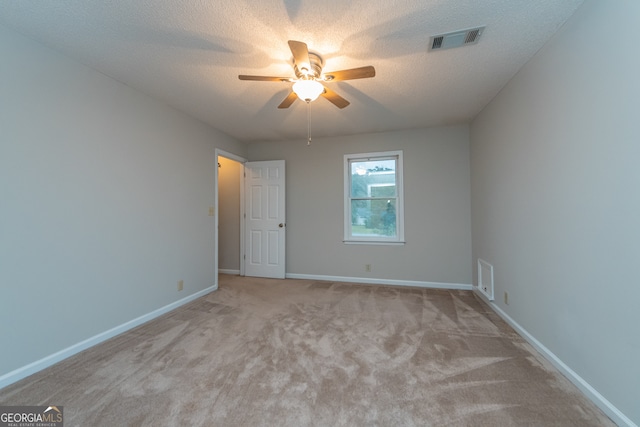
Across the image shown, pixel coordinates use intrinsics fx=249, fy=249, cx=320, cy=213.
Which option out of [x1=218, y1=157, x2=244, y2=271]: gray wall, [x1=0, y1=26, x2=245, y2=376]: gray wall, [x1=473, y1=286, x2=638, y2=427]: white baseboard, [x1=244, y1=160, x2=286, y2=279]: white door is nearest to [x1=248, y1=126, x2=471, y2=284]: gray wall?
[x1=244, y1=160, x2=286, y2=279]: white door

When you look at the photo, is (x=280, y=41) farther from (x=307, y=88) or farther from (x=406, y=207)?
(x=406, y=207)

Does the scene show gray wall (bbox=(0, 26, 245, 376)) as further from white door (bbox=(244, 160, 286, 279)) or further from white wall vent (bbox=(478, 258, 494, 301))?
white wall vent (bbox=(478, 258, 494, 301))

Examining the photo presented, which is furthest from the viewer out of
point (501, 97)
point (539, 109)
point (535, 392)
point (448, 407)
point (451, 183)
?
point (451, 183)

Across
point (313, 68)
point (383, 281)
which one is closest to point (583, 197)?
point (313, 68)

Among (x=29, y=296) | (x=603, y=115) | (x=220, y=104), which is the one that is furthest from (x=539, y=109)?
(x=29, y=296)

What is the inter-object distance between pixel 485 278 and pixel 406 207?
1.48 m

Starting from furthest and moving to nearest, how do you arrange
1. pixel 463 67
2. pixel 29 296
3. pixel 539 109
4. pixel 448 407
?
1. pixel 463 67
2. pixel 539 109
3. pixel 29 296
4. pixel 448 407

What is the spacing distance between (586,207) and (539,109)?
0.96 m

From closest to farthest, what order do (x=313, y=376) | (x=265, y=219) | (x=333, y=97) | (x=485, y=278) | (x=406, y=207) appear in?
(x=313, y=376) → (x=333, y=97) → (x=485, y=278) → (x=406, y=207) → (x=265, y=219)

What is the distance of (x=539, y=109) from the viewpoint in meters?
2.08

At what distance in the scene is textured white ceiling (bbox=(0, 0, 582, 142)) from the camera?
5.41 ft

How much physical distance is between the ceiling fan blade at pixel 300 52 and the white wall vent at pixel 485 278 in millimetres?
3099

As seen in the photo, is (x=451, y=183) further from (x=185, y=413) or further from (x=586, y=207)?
(x=185, y=413)

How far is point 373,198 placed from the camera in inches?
169
